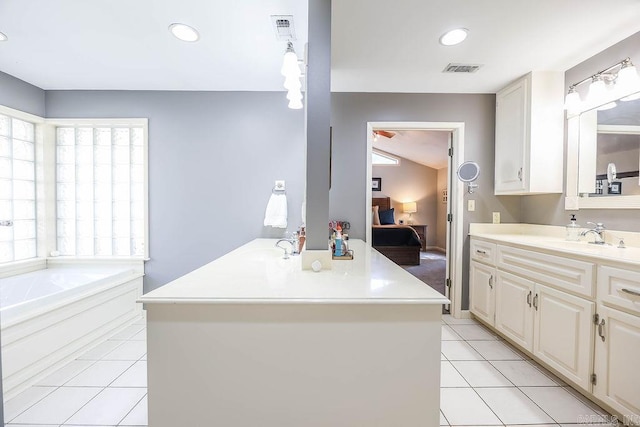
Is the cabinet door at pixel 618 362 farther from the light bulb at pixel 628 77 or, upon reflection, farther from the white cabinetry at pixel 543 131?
the light bulb at pixel 628 77

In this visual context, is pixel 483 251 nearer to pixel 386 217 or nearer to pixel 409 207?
pixel 386 217

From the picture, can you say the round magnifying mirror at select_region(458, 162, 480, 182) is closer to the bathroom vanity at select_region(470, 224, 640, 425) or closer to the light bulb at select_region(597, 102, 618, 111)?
the bathroom vanity at select_region(470, 224, 640, 425)

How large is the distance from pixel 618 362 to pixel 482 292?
46.2 inches

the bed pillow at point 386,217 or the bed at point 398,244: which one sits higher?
the bed pillow at point 386,217

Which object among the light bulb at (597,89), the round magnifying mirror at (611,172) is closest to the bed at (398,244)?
the round magnifying mirror at (611,172)

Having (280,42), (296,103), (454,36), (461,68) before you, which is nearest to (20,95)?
(280,42)

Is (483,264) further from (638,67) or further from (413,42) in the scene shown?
(413,42)

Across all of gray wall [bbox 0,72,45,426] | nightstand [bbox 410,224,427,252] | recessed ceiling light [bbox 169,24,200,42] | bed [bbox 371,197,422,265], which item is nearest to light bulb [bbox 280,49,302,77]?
recessed ceiling light [bbox 169,24,200,42]

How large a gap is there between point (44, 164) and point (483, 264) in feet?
14.4

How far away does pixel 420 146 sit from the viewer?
19.8 feet

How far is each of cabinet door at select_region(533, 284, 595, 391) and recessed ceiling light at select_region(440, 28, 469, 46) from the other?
1776mm

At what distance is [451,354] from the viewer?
2.17 m

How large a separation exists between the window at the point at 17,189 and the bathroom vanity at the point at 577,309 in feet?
14.4

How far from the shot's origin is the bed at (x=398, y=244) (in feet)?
17.6
